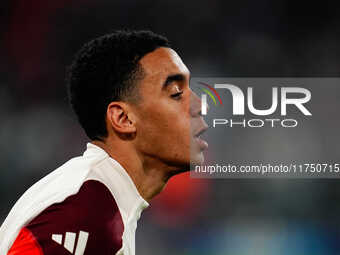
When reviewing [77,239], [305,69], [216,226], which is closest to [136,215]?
[77,239]

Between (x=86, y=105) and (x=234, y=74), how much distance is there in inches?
272

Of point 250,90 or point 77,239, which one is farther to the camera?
point 250,90

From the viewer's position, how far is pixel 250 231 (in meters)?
8.90

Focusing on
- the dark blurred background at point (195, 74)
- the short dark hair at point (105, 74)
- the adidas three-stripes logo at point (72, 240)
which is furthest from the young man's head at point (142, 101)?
the dark blurred background at point (195, 74)

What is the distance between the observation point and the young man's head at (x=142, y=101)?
208 centimetres

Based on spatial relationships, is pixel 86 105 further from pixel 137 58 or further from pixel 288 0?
pixel 288 0

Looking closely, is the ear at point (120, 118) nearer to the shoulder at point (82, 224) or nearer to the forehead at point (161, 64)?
the forehead at point (161, 64)

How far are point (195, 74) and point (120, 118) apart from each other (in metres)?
7.01

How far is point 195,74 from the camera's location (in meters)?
9.02

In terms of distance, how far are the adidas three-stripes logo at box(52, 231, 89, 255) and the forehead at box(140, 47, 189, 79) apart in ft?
2.42

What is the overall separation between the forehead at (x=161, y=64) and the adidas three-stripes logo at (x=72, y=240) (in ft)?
2.42

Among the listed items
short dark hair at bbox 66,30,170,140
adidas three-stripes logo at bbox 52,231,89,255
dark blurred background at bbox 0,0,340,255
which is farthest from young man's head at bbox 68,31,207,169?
dark blurred background at bbox 0,0,340,255

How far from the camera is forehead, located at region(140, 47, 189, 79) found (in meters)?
2.09

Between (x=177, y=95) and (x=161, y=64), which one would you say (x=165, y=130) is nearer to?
(x=177, y=95)
